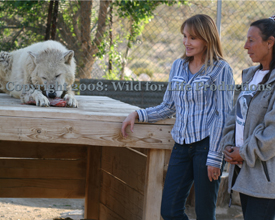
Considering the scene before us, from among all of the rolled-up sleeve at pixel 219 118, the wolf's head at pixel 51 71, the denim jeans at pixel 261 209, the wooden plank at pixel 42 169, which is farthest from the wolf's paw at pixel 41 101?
the denim jeans at pixel 261 209

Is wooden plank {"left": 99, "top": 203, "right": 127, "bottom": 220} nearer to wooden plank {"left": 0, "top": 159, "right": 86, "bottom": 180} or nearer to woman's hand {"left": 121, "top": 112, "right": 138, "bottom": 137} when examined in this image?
wooden plank {"left": 0, "top": 159, "right": 86, "bottom": 180}

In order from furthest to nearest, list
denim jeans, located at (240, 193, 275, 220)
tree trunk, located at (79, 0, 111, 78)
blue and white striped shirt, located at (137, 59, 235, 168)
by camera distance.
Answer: tree trunk, located at (79, 0, 111, 78) < blue and white striped shirt, located at (137, 59, 235, 168) < denim jeans, located at (240, 193, 275, 220)

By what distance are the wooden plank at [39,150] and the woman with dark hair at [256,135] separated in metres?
2.38

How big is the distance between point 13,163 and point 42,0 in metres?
3.21

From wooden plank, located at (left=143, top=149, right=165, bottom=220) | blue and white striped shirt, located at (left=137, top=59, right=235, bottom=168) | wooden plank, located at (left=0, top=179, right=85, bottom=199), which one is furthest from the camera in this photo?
wooden plank, located at (left=0, top=179, right=85, bottom=199)

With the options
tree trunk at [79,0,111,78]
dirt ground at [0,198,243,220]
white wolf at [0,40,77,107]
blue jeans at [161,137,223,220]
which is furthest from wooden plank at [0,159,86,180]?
tree trunk at [79,0,111,78]

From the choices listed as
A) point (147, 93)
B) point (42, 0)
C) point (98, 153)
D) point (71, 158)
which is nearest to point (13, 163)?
point (71, 158)

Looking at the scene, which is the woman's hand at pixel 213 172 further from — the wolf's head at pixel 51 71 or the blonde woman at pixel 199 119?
the wolf's head at pixel 51 71

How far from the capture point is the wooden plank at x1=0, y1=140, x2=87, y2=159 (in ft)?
12.1

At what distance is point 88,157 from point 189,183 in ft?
6.34

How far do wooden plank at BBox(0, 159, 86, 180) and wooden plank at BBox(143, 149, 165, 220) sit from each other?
1.67 m

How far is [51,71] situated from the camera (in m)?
3.28

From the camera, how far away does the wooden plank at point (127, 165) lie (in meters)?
2.79

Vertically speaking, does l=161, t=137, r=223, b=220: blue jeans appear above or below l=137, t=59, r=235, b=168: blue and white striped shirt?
below
